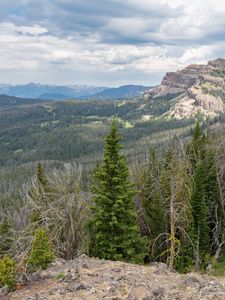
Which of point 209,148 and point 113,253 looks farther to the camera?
point 209,148

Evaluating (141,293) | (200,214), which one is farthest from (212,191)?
(141,293)

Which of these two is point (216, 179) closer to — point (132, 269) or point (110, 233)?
point (110, 233)

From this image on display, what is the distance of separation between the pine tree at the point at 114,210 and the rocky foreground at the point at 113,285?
907 centimetres

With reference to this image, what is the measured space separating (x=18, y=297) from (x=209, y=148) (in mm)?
26335

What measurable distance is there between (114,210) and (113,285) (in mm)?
12121

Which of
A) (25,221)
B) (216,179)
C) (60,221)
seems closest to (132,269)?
(60,221)

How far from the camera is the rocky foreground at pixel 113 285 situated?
11578 mm

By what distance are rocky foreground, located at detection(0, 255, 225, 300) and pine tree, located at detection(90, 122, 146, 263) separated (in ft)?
29.7

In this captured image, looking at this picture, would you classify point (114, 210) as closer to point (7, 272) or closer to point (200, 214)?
point (200, 214)

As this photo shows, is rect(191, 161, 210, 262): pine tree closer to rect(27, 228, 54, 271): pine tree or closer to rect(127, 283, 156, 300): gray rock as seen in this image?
rect(27, 228, 54, 271): pine tree

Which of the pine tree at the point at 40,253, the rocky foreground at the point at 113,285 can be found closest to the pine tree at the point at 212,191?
the rocky foreground at the point at 113,285

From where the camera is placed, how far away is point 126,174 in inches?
984

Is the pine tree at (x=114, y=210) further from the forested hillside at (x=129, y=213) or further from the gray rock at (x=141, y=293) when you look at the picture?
the gray rock at (x=141, y=293)

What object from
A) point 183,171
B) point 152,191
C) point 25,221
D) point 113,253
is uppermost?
point 183,171
